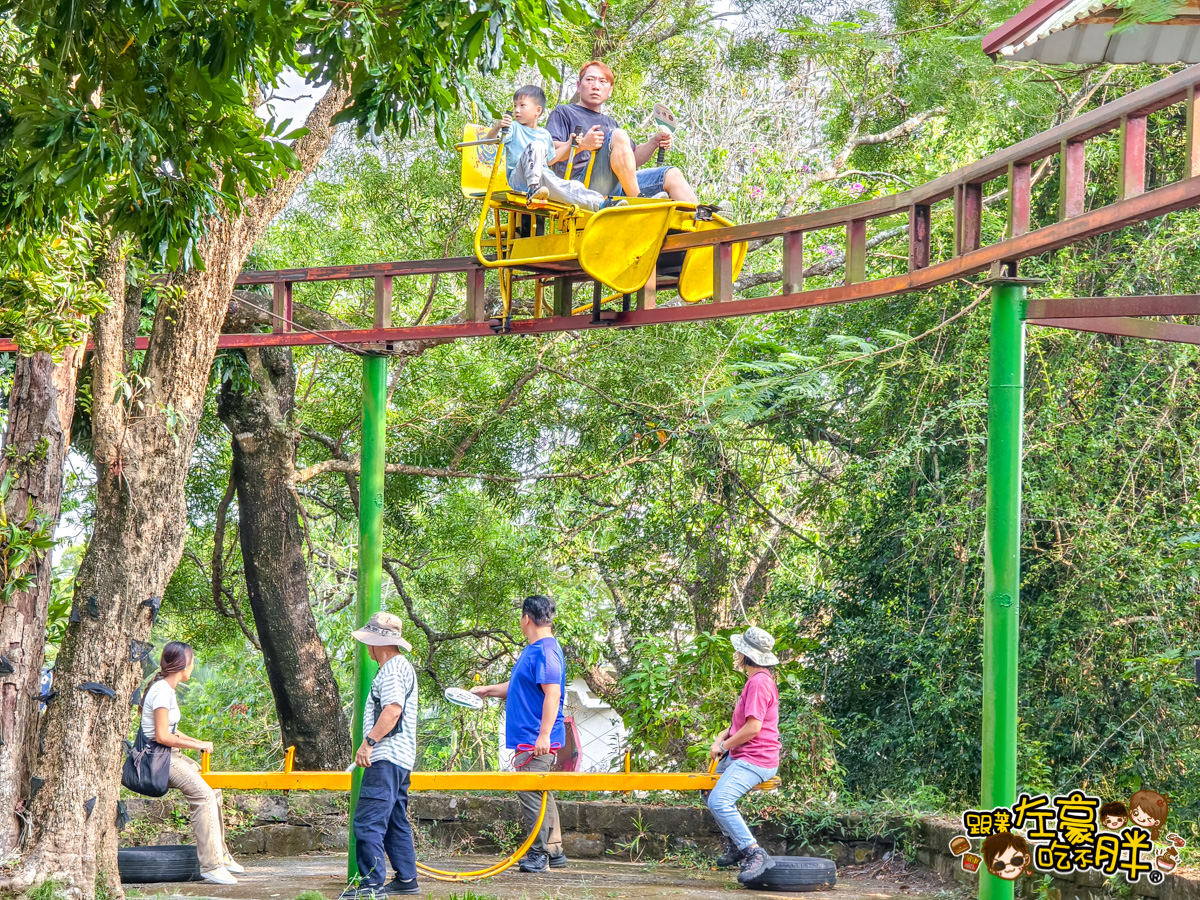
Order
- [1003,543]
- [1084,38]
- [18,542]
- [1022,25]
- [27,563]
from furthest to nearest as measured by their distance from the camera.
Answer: [1084,38], [27,563], [18,542], [1022,25], [1003,543]

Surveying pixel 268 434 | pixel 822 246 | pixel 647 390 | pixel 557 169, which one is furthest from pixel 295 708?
pixel 822 246

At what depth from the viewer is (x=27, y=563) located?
6.96 metres

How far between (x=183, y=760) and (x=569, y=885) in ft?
7.54

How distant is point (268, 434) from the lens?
1145cm

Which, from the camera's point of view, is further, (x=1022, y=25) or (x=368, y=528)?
(x=368, y=528)

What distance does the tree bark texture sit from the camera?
267 inches

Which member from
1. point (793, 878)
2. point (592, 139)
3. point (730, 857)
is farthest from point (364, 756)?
point (592, 139)

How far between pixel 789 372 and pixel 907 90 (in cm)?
386

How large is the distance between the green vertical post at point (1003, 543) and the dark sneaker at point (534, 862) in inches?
122

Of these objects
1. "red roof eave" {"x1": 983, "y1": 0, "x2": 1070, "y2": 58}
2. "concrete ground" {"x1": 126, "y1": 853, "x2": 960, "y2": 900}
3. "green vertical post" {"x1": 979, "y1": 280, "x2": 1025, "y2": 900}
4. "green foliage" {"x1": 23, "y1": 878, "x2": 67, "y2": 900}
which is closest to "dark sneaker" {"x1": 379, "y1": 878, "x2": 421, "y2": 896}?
"concrete ground" {"x1": 126, "y1": 853, "x2": 960, "y2": 900}

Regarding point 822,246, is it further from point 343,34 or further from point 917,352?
point 343,34

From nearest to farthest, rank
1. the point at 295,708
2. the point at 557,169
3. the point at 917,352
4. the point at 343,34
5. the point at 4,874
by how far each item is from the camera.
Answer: the point at 343,34, the point at 4,874, the point at 557,169, the point at 917,352, the point at 295,708

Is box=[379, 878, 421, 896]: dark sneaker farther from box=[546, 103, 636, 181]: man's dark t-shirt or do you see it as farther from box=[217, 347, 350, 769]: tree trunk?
box=[217, 347, 350, 769]: tree trunk

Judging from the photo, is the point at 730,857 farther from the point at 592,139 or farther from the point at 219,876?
the point at 592,139
